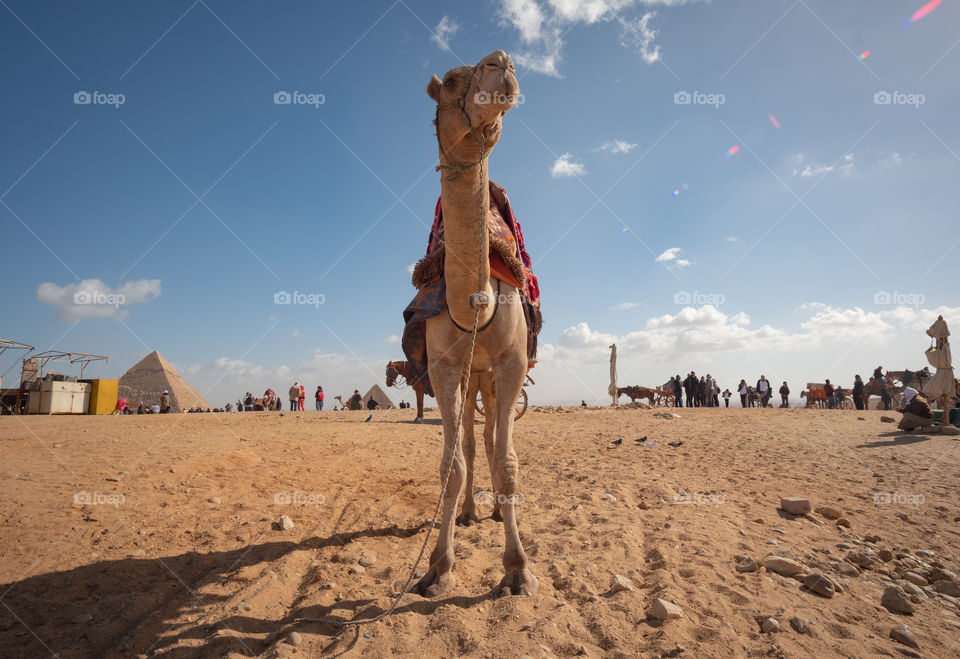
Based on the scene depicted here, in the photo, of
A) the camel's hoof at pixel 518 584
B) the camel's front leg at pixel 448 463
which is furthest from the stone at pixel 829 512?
the camel's front leg at pixel 448 463

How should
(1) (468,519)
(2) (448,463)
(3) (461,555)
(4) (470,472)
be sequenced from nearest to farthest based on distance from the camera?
(2) (448,463) < (3) (461,555) < (1) (468,519) < (4) (470,472)

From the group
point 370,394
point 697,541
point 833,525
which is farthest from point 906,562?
point 370,394

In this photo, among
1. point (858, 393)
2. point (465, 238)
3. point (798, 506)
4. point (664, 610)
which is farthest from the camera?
point (858, 393)

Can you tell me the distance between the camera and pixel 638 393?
27734 mm

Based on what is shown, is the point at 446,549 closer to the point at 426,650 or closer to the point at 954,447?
the point at 426,650

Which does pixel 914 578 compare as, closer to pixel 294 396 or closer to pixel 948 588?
pixel 948 588

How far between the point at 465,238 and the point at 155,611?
3.63 meters

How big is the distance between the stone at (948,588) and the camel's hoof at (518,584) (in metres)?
3.28

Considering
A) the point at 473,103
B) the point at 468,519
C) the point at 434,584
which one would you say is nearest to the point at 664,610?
the point at 434,584

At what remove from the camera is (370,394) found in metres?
46.4

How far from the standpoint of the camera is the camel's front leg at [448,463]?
11.5 feet

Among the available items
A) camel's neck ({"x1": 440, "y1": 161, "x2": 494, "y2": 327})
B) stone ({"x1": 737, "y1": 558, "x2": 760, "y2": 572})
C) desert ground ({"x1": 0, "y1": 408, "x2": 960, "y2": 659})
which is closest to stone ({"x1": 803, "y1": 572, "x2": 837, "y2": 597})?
desert ground ({"x1": 0, "y1": 408, "x2": 960, "y2": 659})

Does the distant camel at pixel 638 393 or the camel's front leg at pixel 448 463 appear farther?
the distant camel at pixel 638 393

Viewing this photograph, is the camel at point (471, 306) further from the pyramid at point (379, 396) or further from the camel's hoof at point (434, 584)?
the pyramid at point (379, 396)
